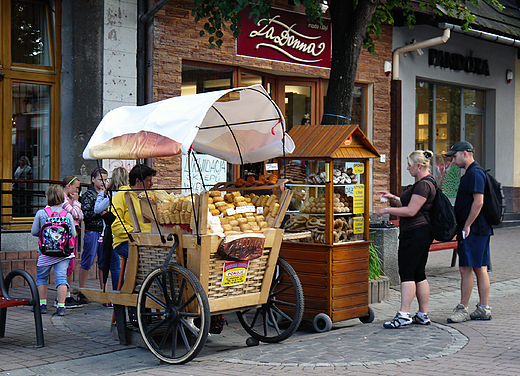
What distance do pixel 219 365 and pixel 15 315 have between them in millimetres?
3112

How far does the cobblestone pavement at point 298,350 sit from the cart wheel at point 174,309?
17cm

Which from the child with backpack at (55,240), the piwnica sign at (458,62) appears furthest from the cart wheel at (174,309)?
the piwnica sign at (458,62)

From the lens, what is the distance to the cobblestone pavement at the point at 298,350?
5023 millimetres

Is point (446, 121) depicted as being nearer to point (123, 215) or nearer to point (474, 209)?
point (474, 209)

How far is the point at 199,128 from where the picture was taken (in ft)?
19.9

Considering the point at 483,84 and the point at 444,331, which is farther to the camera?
the point at 483,84

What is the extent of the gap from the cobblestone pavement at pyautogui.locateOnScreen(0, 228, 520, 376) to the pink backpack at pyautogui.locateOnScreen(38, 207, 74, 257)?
75cm

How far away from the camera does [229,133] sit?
671cm

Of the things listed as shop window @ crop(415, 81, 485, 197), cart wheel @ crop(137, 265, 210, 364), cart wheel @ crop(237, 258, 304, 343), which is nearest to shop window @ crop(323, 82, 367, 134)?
shop window @ crop(415, 81, 485, 197)

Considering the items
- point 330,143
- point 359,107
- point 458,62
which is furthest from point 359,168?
point 458,62

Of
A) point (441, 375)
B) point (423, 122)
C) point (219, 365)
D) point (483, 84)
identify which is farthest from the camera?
point (483, 84)

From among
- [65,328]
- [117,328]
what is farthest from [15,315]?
[117,328]

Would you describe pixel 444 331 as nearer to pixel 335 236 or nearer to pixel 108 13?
pixel 335 236

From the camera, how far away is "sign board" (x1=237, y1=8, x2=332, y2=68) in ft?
40.0
